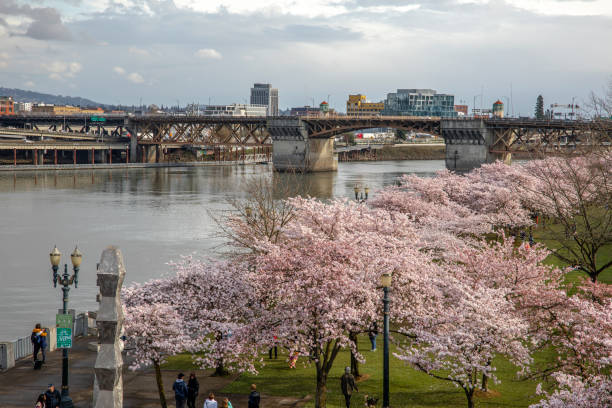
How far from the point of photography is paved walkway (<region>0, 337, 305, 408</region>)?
2339 cm

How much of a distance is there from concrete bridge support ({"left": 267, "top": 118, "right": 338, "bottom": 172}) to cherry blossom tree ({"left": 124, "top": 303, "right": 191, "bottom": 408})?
422 ft

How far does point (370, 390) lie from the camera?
2456 cm

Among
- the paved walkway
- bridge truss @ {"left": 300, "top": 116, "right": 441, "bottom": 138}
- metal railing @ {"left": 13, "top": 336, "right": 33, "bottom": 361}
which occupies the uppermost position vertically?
bridge truss @ {"left": 300, "top": 116, "right": 441, "bottom": 138}

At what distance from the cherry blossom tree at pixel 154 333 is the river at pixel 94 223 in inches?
541

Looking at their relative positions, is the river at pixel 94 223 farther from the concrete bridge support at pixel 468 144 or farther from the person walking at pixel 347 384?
the person walking at pixel 347 384

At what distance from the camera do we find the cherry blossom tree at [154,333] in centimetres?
2245

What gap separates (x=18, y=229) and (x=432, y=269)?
175 ft

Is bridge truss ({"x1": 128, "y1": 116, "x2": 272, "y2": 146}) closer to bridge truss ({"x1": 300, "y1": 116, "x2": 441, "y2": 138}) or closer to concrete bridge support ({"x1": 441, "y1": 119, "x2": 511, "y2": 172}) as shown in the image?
bridge truss ({"x1": 300, "y1": 116, "x2": 441, "y2": 138})

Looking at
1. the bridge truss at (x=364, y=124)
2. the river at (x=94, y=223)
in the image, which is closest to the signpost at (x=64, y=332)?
the river at (x=94, y=223)

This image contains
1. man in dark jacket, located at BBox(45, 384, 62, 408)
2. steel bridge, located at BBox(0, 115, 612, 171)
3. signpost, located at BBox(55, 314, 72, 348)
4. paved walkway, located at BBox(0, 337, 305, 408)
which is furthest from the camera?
steel bridge, located at BBox(0, 115, 612, 171)

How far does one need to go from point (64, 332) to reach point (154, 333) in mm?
2897

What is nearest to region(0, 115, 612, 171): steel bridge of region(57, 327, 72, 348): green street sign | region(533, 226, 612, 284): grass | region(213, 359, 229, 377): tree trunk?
region(533, 226, 612, 284): grass

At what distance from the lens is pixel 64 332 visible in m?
22.2

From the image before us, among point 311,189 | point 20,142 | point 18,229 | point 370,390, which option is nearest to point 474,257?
point 370,390
